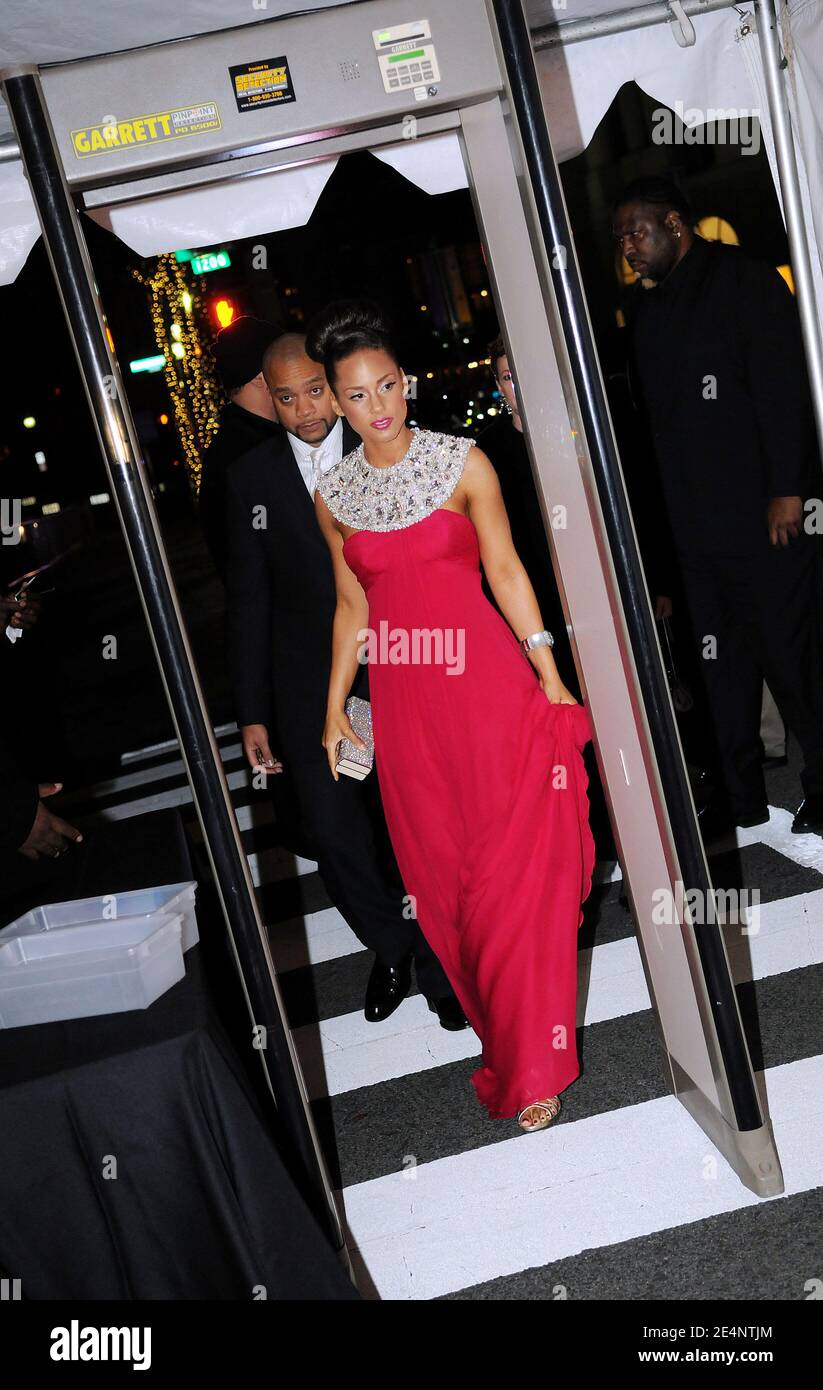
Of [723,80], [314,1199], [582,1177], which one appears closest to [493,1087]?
[582,1177]

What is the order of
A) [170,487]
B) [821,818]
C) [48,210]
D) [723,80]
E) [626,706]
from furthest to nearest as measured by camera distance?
[170,487], [821,818], [723,80], [626,706], [48,210]

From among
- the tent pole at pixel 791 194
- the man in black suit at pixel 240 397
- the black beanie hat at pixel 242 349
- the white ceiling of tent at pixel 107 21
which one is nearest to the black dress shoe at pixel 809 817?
the tent pole at pixel 791 194

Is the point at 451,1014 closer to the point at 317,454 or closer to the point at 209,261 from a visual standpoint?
the point at 317,454

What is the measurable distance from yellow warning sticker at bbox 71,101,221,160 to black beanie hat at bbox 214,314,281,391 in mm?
1982

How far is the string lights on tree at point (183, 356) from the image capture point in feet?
36.3

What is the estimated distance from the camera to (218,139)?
7.16ft

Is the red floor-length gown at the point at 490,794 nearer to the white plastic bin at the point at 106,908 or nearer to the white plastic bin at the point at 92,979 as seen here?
the white plastic bin at the point at 106,908

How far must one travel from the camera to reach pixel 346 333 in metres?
2.79

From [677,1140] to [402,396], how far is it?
177cm

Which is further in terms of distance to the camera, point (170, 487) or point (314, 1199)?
point (170, 487)

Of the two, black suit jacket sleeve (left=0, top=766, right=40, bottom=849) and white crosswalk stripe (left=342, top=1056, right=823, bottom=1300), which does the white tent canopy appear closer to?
black suit jacket sleeve (left=0, top=766, right=40, bottom=849)

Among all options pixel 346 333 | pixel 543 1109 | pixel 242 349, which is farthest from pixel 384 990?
pixel 242 349

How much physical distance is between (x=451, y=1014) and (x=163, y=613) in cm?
179
